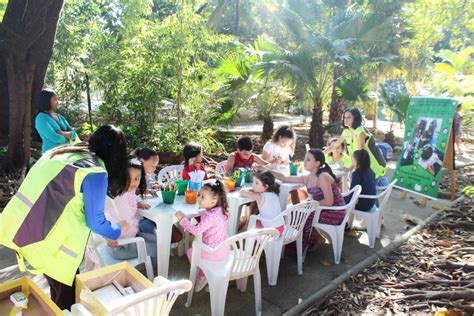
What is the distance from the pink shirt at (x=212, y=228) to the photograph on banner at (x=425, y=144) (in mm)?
4448

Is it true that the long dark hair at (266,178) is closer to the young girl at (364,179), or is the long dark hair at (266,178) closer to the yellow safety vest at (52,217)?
the young girl at (364,179)

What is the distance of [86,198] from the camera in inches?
75.0

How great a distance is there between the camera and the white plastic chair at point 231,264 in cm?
271

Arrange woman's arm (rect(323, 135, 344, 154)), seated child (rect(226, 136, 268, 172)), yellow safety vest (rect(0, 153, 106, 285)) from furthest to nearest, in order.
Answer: woman's arm (rect(323, 135, 344, 154)) → seated child (rect(226, 136, 268, 172)) → yellow safety vest (rect(0, 153, 106, 285))

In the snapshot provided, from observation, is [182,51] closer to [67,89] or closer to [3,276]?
[67,89]

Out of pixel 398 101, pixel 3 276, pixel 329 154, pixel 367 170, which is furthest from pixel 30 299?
pixel 398 101

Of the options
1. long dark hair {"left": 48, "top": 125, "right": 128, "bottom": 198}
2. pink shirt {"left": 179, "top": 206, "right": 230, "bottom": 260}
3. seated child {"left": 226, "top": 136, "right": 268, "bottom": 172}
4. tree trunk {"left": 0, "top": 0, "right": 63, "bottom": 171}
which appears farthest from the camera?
tree trunk {"left": 0, "top": 0, "right": 63, "bottom": 171}

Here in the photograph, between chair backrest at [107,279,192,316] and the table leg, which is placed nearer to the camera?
chair backrest at [107,279,192,316]

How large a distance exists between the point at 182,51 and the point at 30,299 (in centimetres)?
633

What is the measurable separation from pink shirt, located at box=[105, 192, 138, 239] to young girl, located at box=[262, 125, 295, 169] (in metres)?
2.19

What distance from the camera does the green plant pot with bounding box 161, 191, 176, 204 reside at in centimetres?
327

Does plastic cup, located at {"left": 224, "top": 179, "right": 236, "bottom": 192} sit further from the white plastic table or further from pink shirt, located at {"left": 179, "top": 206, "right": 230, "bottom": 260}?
pink shirt, located at {"left": 179, "top": 206, "right": 230, "bottom": 260}

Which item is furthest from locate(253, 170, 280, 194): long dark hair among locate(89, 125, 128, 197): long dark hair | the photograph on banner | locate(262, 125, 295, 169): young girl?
the photograph on banner

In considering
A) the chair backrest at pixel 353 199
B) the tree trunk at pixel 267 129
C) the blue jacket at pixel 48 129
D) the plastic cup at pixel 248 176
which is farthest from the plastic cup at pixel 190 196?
the tree trunk at pixel 267 129
